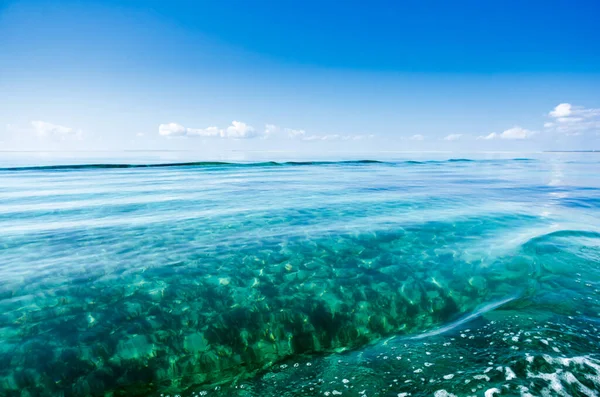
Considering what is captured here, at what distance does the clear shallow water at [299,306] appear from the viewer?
4.41 metres

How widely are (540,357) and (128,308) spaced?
745 centimetres

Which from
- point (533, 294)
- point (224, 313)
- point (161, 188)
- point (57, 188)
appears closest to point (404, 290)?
point (533, 294)

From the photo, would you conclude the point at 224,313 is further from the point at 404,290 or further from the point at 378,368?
the point at 404,290

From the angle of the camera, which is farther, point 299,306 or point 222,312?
point 299,306

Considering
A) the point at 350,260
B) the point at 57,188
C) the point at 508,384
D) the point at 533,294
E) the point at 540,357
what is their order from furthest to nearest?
the point at 57,188
the point at 350,260
the point at 533,294
the point at 540,357
the point at 508,384

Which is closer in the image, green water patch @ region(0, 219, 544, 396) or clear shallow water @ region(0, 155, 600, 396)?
clear shallow water @ region(0, 155, 600, 396)

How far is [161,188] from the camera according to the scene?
71.1ft

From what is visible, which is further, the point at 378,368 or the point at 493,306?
the point at 493,306

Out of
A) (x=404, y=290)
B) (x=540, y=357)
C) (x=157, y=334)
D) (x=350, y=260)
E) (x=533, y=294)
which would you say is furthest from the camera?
(x=350, y=260)

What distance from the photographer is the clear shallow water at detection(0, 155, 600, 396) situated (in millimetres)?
4406

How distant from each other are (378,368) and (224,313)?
322 centimetres

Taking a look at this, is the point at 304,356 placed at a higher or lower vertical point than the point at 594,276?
lower

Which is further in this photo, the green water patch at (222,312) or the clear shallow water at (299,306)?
the green water patch at (222,312)

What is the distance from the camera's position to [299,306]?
6395 mm
